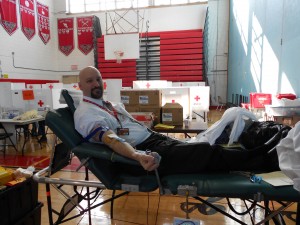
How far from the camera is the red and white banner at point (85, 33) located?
8766 mm

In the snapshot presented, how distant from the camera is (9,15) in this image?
6672 millimetres

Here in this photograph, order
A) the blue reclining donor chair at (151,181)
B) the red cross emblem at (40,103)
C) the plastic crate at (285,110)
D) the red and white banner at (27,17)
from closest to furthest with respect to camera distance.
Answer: the blue reclining donor chair at (151,181) < the plastic crate at (285,110) < the red cross emblem at (40,103) < the red and white banner at (27,17)

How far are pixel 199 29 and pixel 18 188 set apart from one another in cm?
820

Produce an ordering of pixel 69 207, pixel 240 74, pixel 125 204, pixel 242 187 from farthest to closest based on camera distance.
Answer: pixel 240 74 → pixel 125 204 → pixel 69 207 → pixel 242 187

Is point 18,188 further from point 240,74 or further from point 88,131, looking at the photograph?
point 240,74

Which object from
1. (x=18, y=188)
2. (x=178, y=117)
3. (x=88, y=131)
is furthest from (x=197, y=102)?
(x=18, y=188)

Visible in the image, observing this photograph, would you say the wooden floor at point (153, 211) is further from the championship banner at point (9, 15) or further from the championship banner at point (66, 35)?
the championship banner at point (66, 35)

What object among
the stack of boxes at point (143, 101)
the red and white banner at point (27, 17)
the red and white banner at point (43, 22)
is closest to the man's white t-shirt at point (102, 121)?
the stack of boxes at point (143, 101)

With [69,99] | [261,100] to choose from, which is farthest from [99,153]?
[261,100]

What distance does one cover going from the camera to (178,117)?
2428 millimetres

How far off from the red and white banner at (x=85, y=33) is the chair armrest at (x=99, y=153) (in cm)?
850

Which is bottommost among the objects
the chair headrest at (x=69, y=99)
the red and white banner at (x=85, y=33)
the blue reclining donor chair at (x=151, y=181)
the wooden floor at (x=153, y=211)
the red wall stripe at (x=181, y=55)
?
the wooden floor at (x=153, y=211)

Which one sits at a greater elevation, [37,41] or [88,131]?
[37,41]

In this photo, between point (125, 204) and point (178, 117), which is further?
point (178, 117)
